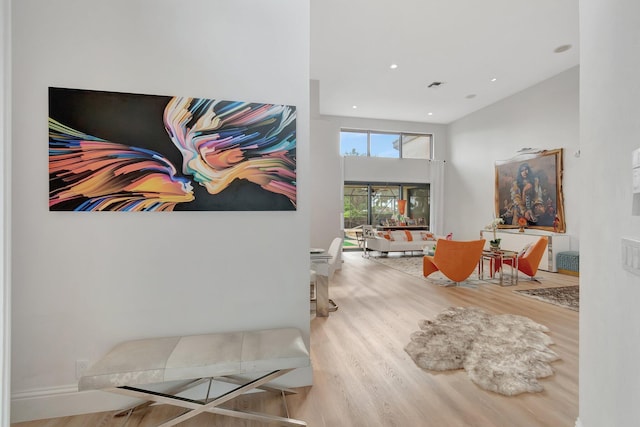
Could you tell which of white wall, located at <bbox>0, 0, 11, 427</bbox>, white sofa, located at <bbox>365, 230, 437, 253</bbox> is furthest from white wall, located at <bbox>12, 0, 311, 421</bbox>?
white sofa, located at <bbox>365, 230, 437, 253</bbox>

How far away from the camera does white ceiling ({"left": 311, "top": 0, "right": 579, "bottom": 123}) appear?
3.91 m

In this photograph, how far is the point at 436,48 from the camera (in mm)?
→ 4898

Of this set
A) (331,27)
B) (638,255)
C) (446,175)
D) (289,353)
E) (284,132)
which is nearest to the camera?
(638,255)

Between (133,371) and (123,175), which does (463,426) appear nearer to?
(133,371)

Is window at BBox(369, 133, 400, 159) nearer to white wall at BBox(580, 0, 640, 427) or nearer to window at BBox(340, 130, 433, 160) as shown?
window at BBox(340, 130, 433, 160)

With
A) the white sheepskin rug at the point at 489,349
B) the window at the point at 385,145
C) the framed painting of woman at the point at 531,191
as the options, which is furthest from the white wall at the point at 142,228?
the window at the point at 385,145

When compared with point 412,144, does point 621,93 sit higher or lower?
lower

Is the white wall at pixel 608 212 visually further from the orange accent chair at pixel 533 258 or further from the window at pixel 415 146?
the window at pixel 415 146

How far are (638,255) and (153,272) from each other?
2449mm

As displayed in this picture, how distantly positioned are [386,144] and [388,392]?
326 inches

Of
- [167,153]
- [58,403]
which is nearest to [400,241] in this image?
[167,153]

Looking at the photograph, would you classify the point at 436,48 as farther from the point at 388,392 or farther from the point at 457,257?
the point at 388,392

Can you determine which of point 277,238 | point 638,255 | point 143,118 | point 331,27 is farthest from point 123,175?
point 331,27

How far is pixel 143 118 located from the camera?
1854mm
